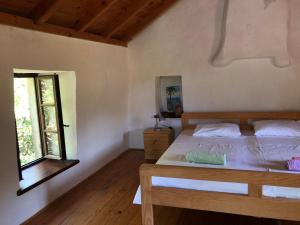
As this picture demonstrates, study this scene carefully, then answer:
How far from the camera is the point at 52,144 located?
11.2ft

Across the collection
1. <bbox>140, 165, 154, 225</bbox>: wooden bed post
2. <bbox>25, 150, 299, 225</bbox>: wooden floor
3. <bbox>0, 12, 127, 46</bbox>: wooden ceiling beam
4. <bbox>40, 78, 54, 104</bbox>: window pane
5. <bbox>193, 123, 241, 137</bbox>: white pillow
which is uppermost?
<bbox>0, 12, 127, 46</bbox>: wooden ceiling beam

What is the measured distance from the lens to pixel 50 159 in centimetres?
341

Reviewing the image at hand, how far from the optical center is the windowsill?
2.62 m

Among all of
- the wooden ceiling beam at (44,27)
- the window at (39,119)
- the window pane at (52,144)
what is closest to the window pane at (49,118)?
the window at (39,119)

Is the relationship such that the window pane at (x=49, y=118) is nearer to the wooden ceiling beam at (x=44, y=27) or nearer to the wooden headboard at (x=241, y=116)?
the wooden ceiling beam at (x=44, y=27)

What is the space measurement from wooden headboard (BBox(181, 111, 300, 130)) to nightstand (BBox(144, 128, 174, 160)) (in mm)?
325

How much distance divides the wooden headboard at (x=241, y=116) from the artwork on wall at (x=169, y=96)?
1.37ft

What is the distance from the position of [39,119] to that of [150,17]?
2.28 m

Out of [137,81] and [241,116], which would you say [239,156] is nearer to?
[241,116]

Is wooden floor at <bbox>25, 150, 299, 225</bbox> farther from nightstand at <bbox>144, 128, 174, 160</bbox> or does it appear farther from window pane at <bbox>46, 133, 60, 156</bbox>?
nightstand at <bbox>144, 128, 174, 160</bbox>

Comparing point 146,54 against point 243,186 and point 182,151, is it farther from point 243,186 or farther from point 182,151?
point 243,186

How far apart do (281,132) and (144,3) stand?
7.80 ft

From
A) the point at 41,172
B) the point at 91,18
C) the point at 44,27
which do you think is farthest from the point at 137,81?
the point at 41,172

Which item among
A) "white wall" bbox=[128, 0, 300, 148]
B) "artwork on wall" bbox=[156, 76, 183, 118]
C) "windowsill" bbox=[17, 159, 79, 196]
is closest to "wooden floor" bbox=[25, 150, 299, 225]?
"windowsill" bbox=[17, 159, 79, 196]
